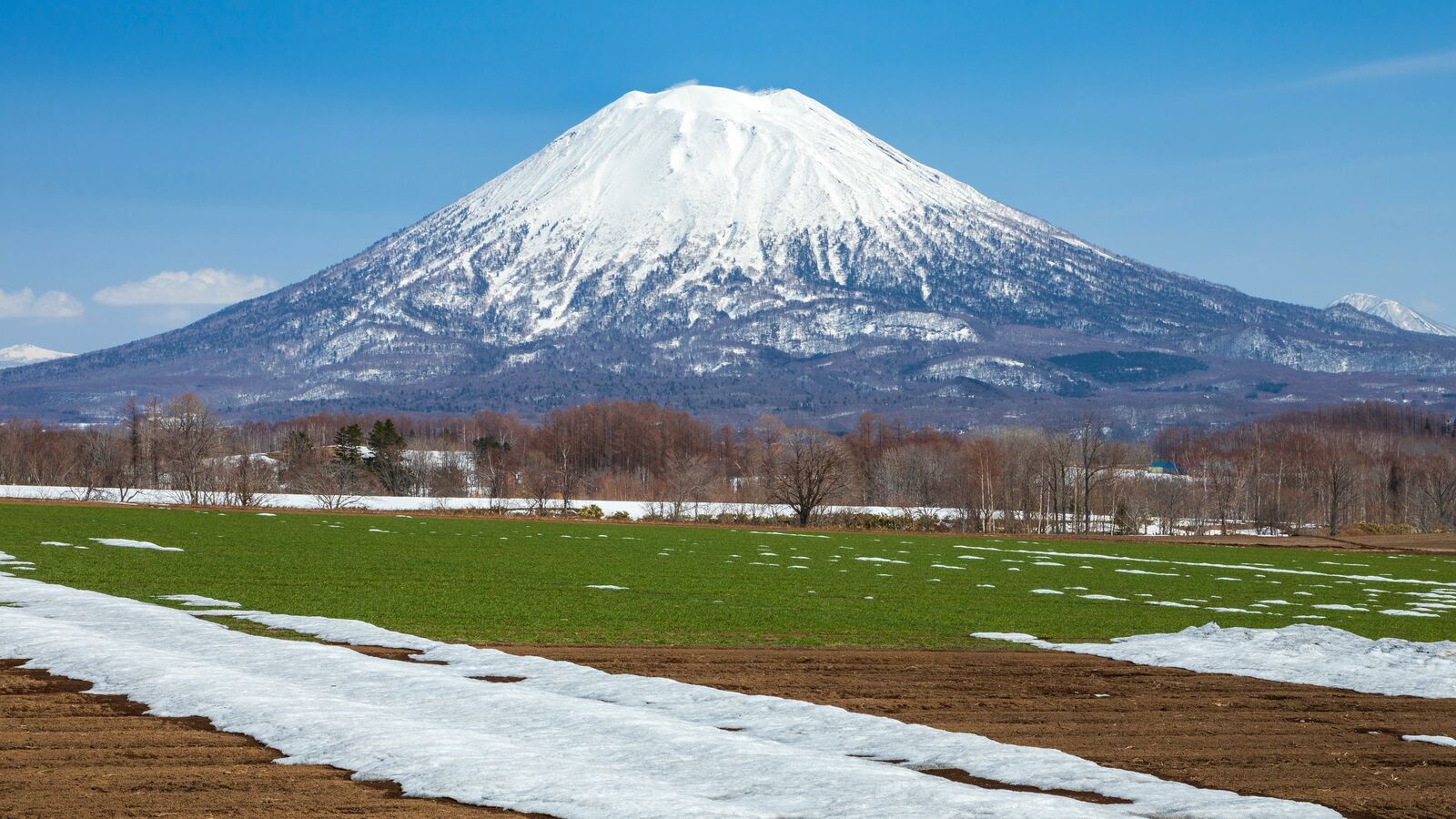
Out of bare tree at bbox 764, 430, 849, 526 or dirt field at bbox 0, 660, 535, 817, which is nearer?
dirt field at bbox 0, 660, 535, 817

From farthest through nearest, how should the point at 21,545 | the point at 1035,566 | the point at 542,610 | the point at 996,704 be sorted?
the point at 1035,566 → the point at 21,545 → the point at 542,610 → the point at 996,704

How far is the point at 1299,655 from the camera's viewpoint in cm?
Result: 1922

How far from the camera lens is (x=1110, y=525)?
91.6 metres

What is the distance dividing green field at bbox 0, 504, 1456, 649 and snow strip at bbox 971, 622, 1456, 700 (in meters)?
1.53

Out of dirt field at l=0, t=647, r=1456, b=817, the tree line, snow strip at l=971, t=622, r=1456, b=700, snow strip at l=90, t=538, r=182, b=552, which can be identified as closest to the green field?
snow strip at l=90, t=538, r=182, b=552

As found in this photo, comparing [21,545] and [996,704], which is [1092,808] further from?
[21,545]

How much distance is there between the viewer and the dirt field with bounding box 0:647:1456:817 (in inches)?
378

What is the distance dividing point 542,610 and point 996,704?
1038 cm

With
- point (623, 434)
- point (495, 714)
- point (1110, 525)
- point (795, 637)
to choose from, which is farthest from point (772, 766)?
point (623, 434)

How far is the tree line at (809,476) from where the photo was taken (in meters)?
80.3

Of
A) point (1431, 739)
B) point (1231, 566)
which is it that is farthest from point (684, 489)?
point (1431, 739)

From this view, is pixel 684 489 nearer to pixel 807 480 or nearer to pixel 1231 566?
pixel 807 480

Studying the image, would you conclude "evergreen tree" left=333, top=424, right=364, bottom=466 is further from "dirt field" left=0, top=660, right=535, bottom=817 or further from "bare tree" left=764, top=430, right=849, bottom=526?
"dirt field" left=0, top=660, right=535, bottom=817

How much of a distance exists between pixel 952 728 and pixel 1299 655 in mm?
8846
